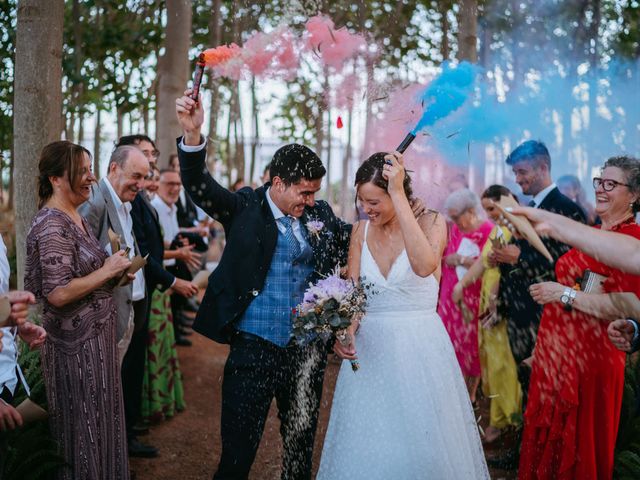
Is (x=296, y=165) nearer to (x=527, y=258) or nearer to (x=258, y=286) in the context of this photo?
(x=258, y=286)

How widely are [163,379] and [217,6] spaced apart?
32.8ft

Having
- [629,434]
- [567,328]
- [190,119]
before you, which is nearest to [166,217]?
[190,119]

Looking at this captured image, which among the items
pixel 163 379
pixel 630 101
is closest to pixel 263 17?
pixel 630 101

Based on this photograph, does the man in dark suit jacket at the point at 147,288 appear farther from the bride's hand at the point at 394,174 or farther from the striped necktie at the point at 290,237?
the bride's hand at the point at 394,174

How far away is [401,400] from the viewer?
393 cm

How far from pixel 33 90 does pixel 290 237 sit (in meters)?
2.74

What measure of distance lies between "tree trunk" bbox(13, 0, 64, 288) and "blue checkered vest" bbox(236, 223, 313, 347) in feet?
8.06

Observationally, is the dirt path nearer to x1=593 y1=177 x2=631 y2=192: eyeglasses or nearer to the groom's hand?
x1=593 y1=177 x2=631 y2=192: eyeglasses

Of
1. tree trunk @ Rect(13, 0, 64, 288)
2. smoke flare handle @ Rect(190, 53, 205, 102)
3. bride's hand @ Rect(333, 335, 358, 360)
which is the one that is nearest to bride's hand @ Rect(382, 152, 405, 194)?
bride's hand @ Rect(333, 335, 358, 360)

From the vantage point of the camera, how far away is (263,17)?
13.9m

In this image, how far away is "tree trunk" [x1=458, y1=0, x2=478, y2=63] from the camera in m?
9.66

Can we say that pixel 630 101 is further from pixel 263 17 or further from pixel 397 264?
pixel 397 264

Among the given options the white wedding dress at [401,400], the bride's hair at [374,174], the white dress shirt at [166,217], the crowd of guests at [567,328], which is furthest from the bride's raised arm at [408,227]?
the white dress shirt at [166,217]

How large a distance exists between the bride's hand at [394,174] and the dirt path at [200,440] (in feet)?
9.11
